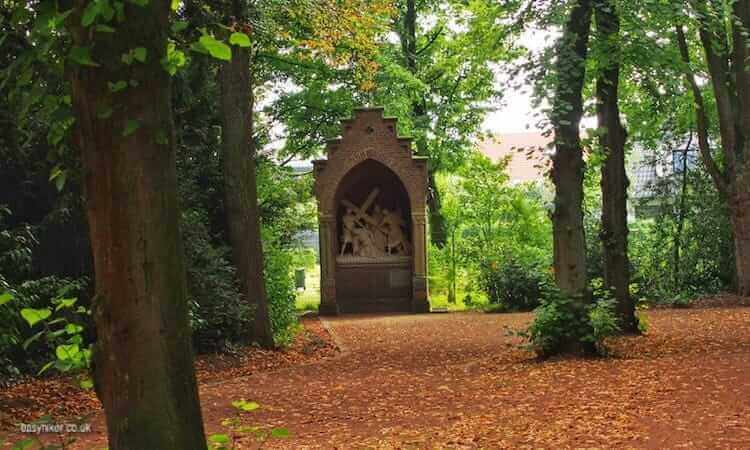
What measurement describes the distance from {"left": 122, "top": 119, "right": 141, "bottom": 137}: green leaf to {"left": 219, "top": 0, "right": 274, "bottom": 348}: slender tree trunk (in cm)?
1015

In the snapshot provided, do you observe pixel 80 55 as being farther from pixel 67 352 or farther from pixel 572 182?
pixel 572 182

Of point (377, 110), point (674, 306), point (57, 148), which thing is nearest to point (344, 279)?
point (377, 110)

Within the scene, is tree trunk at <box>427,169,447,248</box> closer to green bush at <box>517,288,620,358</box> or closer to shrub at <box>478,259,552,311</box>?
shrub at <box>478,259,552,311</box>

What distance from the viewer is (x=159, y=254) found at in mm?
2863

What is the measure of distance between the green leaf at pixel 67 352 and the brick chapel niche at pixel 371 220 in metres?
17.3

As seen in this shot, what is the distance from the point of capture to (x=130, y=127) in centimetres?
272

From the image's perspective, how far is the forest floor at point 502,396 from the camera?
6020 millimetres

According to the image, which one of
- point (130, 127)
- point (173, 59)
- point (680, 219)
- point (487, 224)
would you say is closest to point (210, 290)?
point (173, 59)

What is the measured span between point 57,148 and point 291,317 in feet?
40.6

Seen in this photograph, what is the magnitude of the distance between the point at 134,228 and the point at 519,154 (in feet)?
59.6

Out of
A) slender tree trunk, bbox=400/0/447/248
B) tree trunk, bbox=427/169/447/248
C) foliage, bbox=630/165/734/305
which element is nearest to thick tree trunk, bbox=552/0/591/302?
foliage, bbox=630/165/734/305

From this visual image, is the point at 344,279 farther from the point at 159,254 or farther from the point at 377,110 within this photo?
the point at 159,254

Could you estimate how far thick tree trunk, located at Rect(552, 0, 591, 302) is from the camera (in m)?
9.97

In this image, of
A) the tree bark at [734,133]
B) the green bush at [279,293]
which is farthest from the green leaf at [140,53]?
the tree bark at [734,133]
